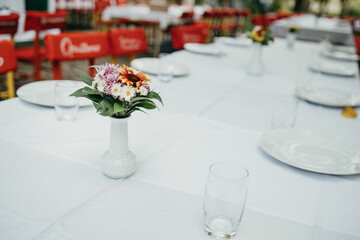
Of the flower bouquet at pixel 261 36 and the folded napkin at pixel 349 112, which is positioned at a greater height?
the flower bouquet at pixel 261 36

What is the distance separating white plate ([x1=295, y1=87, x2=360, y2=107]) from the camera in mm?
1505

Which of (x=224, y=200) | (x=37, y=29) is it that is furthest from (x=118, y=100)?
(x=37, y=29)

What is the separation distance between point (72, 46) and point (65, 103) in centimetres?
103

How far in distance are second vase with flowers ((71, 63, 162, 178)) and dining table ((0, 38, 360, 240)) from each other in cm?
5

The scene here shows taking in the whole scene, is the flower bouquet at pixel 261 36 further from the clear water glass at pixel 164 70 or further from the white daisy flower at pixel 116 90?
the white daisy flower at pixel 116 90

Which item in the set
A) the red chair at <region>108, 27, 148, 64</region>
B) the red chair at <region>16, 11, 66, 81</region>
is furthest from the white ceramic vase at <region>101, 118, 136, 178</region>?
the red chair at <region>16, 11, 66, 81</region>

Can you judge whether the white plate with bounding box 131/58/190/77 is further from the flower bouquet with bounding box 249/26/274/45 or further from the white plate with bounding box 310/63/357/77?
the white plate with bounding box 310/63/357/77

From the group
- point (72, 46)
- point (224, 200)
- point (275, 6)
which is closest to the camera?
point (224, 200)

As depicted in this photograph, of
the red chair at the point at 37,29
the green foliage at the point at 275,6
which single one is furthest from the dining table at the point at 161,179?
the green foliage at the point at 275,6

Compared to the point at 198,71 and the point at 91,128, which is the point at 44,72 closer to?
the point at 198,71

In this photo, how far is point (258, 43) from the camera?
1890 millimetres

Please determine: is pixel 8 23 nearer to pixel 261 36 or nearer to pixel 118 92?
pixel 261 36

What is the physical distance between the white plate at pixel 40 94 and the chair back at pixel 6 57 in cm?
37

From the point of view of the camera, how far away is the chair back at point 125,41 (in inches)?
90.4
